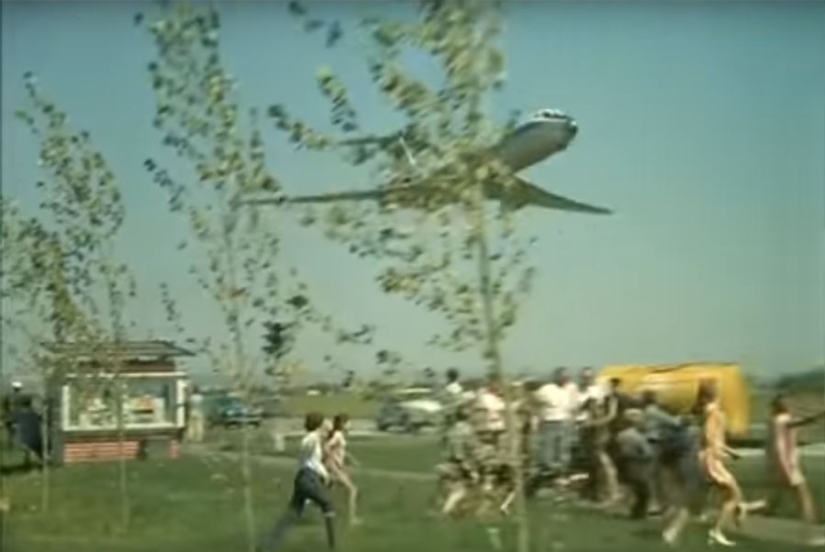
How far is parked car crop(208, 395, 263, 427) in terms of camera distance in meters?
10.7

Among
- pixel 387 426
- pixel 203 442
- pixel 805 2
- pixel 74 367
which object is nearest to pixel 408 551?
pixel 387 426

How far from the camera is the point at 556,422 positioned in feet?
34.2

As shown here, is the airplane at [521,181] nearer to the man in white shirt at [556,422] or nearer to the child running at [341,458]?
the man in white shirt at [556,422]

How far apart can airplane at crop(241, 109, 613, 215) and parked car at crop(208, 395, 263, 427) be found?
126cm

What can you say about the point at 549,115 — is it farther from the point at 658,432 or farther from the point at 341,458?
the point at 341,458

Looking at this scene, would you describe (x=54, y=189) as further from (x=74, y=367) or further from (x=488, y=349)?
(x=488, y=349)

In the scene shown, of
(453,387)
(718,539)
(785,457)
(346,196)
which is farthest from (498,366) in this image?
(785,457)

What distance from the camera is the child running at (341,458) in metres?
10.4

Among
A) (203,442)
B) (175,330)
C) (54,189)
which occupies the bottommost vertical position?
(203,442)

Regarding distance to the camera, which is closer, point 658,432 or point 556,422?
point 556,422

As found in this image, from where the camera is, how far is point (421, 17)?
969 centimetres

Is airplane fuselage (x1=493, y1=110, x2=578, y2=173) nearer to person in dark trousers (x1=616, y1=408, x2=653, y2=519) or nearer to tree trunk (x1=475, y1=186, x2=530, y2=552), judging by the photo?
tree trunk (x1=475, y1=186, x2=530, y2=552)

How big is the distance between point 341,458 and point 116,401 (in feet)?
5.14

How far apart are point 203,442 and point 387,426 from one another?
1220 mm
